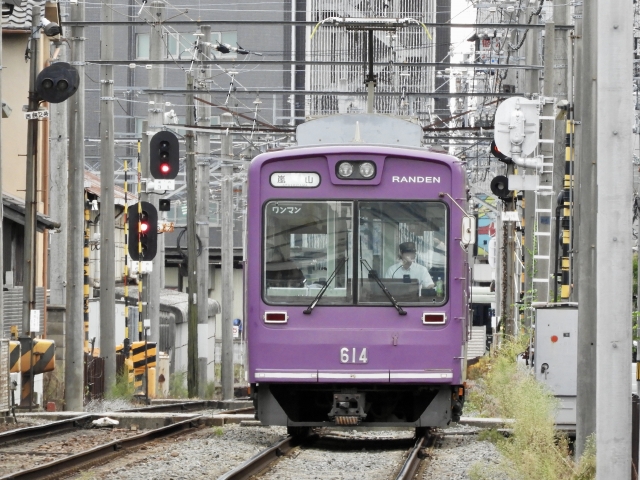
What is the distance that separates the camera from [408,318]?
1209 cm

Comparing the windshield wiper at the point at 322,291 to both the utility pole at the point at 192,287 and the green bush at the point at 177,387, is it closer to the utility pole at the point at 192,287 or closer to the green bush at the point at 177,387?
the utility pole at the point at 192,287

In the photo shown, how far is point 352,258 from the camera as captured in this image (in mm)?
12109

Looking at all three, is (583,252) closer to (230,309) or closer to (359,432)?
(359,432)

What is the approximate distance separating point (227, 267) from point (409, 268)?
68.1ft

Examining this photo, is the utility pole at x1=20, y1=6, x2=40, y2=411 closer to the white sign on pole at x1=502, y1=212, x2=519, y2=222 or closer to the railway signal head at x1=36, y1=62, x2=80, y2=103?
the railway signal head at x1=36, y1=62, x2=80, y2=103

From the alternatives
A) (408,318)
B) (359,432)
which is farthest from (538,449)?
(359,432)

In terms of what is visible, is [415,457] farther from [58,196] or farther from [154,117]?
[154,117]

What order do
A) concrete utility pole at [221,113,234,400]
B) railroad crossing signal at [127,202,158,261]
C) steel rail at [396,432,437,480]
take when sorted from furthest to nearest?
concrete utility pole at [221,113,234,400], railroad crossing signal at [127,202,158,261], steel rail at [396,432,437,480]

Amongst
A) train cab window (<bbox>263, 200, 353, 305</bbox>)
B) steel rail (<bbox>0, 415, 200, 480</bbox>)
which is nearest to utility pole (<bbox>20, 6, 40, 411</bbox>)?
steel rail (<bbox>0, 415, 200, 480</bbox>)

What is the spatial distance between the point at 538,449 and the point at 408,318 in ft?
8.08

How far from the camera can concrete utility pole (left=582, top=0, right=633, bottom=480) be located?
7.16 meters

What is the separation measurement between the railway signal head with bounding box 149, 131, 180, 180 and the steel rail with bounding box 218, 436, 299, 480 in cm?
795

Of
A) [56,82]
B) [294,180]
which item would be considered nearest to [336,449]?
[294,180]

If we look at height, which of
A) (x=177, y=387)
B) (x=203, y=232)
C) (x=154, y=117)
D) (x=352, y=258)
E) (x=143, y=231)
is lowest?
(x=177, y=387)
